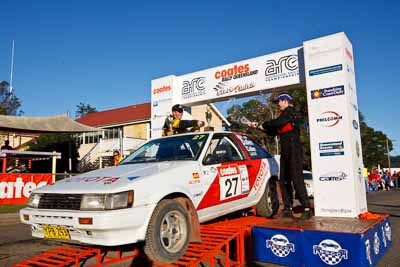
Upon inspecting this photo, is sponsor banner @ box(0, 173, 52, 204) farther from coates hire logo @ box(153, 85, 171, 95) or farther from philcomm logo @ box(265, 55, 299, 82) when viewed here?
philcomm logo @ box(265, 55, 299, 82)

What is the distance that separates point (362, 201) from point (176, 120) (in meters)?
3.71

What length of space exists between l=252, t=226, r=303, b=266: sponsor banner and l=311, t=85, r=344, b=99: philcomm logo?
282 centimetres

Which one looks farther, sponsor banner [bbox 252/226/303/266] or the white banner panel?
the white banner panel

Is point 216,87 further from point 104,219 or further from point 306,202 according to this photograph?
point 104,219

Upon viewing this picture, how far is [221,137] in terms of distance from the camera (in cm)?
522

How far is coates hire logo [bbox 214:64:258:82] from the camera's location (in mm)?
8195

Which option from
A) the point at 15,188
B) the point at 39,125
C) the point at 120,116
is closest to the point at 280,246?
the point at 15,188

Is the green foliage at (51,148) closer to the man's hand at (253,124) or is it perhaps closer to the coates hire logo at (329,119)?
the man's hand at (253,124)

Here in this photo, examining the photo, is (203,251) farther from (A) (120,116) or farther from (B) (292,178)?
(A) (120,116)

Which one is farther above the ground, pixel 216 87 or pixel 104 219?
pixel 216 87

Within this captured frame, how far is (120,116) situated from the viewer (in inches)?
1344

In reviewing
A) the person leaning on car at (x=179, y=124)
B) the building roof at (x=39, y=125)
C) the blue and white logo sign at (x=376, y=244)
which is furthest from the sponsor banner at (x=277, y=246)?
the building roof at (x=39, y=125)

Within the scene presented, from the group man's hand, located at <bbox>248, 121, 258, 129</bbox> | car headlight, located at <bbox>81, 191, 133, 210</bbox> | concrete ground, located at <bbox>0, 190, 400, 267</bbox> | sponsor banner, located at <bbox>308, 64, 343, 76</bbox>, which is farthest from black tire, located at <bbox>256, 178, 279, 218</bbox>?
→ car headlight, located at <bbox>81, 191, 133, 210</bbox>

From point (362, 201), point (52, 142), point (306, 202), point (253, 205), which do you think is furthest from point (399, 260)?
point (52, 142)
